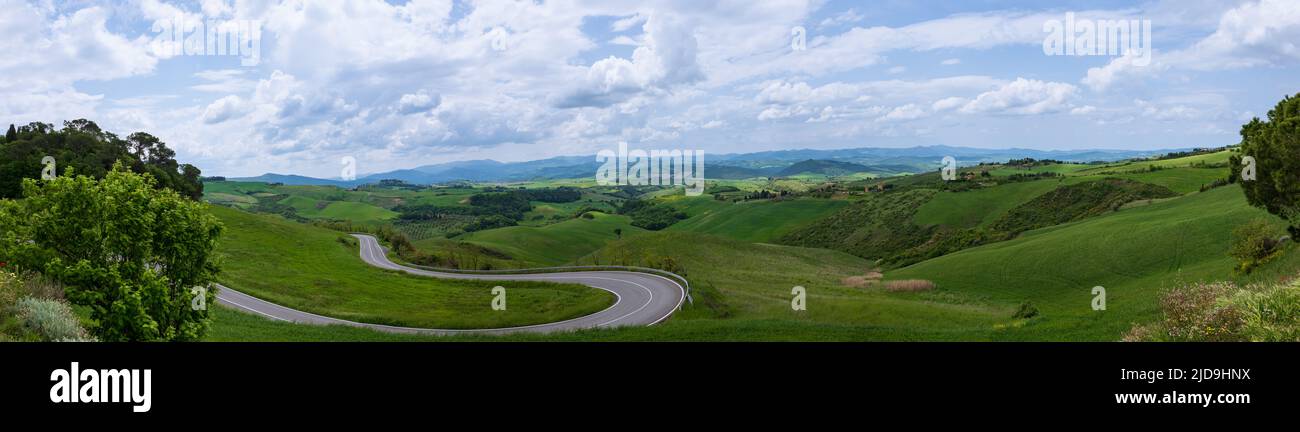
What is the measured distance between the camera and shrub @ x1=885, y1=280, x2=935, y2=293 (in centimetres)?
6138

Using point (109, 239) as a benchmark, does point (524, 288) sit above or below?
below

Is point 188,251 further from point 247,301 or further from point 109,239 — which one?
point 247,301

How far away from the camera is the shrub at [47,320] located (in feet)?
50.1

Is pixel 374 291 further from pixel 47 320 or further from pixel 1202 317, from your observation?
pixel 1202 317

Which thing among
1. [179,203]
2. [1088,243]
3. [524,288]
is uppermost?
[179,203]

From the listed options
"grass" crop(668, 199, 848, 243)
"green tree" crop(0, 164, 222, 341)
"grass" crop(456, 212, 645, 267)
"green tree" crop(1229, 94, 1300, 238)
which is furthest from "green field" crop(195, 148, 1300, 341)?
"grass" crop(668, 199, 848, 243)

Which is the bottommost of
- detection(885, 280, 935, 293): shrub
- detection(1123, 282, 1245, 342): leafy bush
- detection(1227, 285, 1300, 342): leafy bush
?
detection(885, 280, 935, 293): shrub

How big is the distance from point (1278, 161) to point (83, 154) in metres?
137

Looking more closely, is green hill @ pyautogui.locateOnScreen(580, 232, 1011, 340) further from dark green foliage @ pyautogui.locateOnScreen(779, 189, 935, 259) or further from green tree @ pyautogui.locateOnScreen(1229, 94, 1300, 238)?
dark green foliage @ pyautogui.locateOnScreen(779, 189, 935, 259)

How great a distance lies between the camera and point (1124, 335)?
19828 millimetres

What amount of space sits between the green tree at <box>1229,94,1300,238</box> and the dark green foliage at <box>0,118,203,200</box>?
96.9 metres
